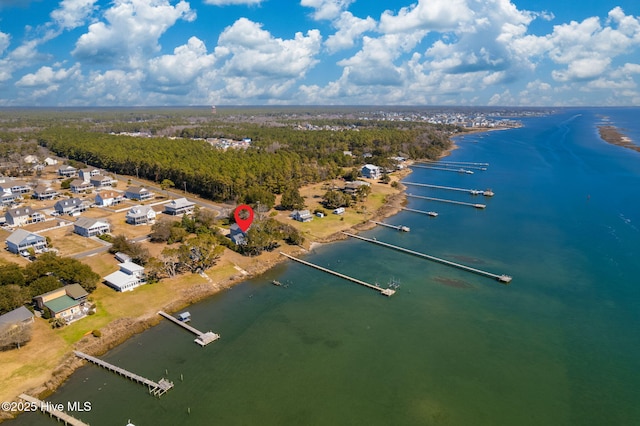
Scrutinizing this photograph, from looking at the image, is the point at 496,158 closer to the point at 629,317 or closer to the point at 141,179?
the point at 629,317

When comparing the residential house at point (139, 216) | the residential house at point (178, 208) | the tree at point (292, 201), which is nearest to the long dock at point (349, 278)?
the tree at point (292, 201)

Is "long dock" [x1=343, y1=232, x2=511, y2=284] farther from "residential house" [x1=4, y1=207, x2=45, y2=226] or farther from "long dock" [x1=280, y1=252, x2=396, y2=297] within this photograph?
"residential house" [x1=4, y1=207, x2=45, y2=226]

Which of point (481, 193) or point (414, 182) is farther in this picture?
point (414, 182)

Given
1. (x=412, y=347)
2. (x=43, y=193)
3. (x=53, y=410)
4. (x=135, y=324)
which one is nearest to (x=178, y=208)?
(x=43, y=193)

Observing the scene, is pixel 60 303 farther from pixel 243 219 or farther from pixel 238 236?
pixel 243 219

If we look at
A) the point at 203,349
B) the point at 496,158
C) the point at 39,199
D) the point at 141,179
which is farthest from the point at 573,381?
the point at 496,158

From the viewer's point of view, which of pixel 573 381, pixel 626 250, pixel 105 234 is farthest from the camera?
pixel 105 234

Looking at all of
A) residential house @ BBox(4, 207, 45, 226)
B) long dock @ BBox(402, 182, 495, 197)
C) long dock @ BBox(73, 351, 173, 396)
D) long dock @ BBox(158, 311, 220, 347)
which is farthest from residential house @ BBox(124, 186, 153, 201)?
long dock @ BBox(402, 182, 495, 197)
